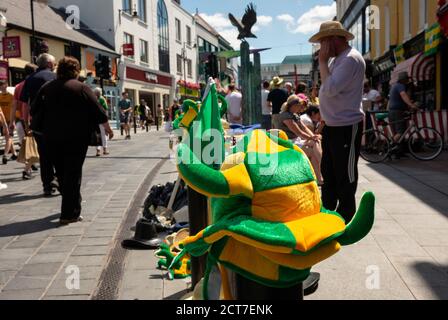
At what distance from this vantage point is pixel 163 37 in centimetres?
4159

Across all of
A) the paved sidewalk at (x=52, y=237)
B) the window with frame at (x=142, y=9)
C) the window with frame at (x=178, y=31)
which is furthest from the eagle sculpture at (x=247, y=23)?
the window with frame at (x=178, y=31)

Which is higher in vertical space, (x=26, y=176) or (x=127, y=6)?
(x=127, y=6)

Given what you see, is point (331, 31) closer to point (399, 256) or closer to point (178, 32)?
point (399, 256)

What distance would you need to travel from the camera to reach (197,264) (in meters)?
2.71

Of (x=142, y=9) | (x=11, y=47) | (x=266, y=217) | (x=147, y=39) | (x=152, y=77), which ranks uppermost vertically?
(x=142, y=9)

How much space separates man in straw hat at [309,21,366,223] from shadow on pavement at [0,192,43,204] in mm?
4192

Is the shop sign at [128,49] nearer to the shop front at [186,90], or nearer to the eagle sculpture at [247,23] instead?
the shop front at [186,90]

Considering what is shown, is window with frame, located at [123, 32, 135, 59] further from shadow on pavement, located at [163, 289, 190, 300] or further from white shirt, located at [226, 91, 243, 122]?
shadow on pavement, located at [163, 289, 190, 300]

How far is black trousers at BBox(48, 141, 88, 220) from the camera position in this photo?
4.68 m

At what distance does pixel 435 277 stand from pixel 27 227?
374 centimetres

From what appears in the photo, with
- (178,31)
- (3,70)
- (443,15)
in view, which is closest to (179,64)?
(178,31)

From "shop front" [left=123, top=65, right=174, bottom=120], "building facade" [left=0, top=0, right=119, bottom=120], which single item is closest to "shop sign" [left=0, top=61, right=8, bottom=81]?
"building facade" [left=0, top=0, right=119, bottom=120]

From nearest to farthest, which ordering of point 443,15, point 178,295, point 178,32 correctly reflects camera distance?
point 178,295 < point 443,15 < point 178,32

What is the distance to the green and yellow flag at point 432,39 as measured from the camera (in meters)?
12.0
